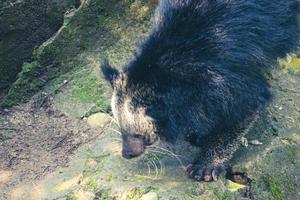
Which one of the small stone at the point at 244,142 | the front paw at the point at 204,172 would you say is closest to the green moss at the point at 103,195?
the front paw at the point at 204,172

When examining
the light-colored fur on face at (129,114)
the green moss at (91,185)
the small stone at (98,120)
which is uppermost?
the light-colored fur on face at (129,114)

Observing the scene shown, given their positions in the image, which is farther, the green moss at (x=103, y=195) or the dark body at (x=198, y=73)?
the green moss at (x=103, y=195)

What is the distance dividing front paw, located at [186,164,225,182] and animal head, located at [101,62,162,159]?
409 millimetres

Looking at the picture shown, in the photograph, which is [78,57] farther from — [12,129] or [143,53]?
[143,53]

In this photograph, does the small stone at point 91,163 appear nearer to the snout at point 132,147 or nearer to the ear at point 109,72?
the snout at point 132,147

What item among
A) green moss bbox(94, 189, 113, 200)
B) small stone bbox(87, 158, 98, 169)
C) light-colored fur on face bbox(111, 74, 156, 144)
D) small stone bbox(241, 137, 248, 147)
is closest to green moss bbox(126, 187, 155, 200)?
green moss bbox(94, 189, 113, 200)

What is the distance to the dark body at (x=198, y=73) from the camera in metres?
4.46

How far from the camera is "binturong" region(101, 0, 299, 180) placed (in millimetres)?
4465

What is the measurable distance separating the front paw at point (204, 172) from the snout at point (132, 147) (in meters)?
0.45

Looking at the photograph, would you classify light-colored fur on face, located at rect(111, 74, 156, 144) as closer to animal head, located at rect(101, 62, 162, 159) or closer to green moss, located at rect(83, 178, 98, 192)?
animal head, located at rect(101, 62, 162, 159)

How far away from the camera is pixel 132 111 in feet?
15.3

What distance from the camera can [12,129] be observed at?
5.85 m

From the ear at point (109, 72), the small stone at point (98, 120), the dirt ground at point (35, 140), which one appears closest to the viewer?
the ear at point (109, 72)

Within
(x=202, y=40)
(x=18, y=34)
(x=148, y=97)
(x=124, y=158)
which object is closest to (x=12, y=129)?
(x=18, y=34)
